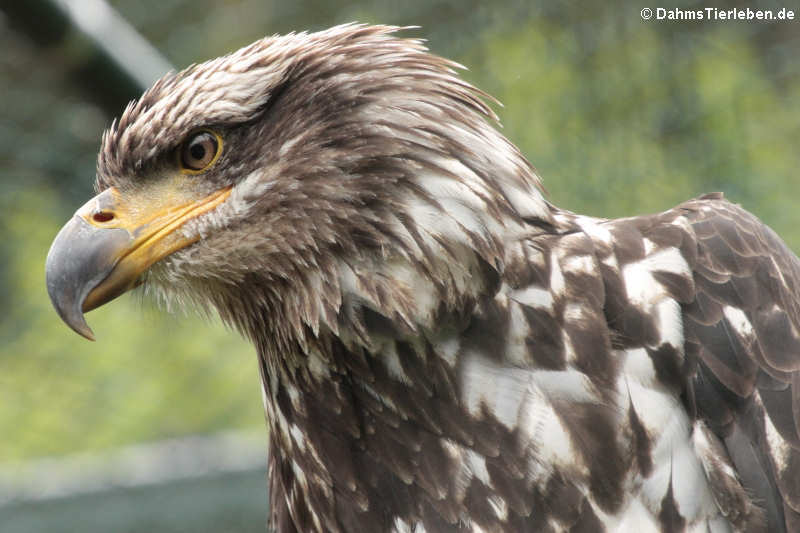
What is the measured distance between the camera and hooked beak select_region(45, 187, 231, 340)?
6.75 ft

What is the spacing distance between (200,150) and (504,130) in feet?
9.30

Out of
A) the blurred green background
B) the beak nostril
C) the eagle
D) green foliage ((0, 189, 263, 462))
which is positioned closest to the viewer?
the eagle

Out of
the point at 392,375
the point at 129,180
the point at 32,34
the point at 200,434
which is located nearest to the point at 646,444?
the point at 392,375

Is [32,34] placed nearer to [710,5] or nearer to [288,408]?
[288,408]

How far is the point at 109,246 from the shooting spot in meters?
2.09

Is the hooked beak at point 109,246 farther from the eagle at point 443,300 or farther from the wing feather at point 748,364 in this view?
the wing feather at point 748,364

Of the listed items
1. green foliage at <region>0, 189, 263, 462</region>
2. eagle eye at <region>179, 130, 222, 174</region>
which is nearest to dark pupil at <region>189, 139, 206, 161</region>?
eagle eye at <region>179, 130, 222, 174</region>

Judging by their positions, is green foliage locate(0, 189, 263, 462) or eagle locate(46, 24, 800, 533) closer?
eagle locate(46, 24, 800, 533)

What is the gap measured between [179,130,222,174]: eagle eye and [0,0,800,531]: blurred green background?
2055 mm

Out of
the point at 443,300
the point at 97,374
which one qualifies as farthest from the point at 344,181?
the point at 97,374

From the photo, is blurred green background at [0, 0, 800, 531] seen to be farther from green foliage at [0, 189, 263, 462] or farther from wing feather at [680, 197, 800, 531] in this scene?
wing feather at [680, 197, 800, 531]

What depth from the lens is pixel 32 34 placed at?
2277 mm

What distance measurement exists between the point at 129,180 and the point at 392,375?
575mm

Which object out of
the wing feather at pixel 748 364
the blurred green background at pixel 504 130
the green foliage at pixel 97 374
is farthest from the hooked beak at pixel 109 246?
the green foliage at pixel 97 374
